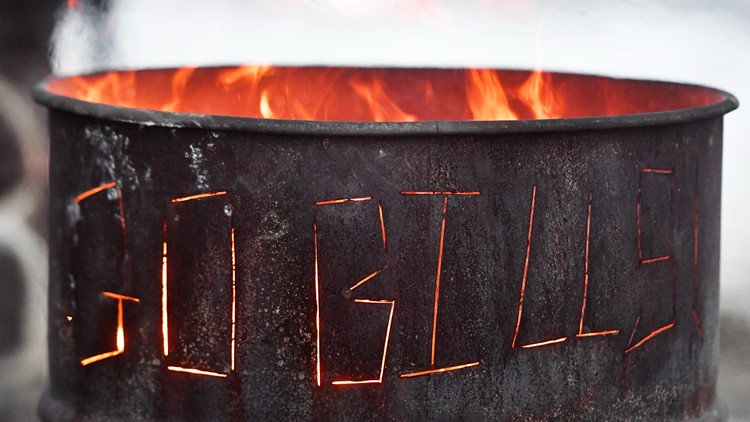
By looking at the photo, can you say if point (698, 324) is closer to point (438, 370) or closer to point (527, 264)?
point (527, 264)

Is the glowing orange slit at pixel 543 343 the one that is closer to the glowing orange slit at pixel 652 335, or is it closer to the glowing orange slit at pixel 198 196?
the glowing orange slit at pixel 652 335

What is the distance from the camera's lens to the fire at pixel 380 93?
2.90m

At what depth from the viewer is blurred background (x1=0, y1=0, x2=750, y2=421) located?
397 cm

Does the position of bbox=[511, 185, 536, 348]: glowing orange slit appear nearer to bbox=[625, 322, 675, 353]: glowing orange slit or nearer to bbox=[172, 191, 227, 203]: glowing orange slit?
bbox=[625, 322, 675, 353]: glowing orange slit

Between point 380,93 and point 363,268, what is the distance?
3.66 ft

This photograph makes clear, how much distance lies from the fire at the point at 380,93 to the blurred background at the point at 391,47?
1.17m

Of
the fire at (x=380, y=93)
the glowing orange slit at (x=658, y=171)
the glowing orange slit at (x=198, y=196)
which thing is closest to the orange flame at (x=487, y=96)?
the fire at (x=380, y=93)

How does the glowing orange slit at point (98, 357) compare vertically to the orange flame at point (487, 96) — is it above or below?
below

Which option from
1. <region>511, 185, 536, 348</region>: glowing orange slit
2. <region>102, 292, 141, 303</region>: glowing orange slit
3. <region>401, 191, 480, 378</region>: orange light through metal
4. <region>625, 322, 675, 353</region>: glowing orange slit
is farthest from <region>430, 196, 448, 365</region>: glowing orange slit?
<region>102, 292, 141, 303</region>: glowing orange slit

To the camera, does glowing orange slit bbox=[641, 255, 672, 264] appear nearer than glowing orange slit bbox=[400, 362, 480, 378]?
No

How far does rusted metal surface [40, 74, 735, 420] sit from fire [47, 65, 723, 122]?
59 cm

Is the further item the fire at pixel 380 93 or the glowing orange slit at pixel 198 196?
the fire at pixel 380 93

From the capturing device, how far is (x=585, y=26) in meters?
4.48

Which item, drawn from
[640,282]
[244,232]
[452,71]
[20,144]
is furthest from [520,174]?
[20,144]
